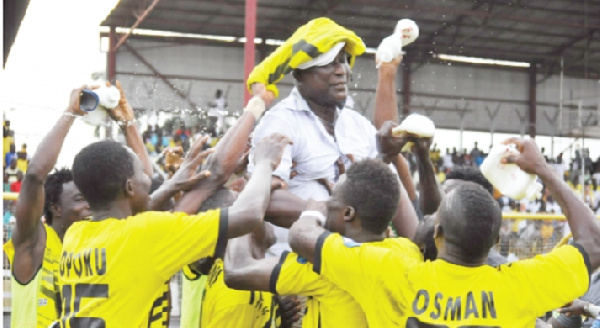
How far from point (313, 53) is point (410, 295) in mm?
1117

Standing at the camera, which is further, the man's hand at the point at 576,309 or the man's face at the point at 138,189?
the man's hand at the point at 576,309

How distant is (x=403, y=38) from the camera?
354 cm

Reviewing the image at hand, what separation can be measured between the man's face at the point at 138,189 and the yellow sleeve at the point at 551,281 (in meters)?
1.27

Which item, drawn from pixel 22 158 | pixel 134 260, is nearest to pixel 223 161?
pixel 134 260

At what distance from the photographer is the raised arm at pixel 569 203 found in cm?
269

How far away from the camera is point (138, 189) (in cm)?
292

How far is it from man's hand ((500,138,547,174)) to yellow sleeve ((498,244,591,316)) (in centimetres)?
29

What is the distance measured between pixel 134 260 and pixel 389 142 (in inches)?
42.5

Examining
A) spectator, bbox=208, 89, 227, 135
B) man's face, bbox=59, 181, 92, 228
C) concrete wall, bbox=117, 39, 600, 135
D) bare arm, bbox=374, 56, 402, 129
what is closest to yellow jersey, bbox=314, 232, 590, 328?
bare arm, bbox=374, 56, 402, 129

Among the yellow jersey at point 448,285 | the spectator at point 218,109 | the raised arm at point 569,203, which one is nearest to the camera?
the yellow jersey at point 448,285

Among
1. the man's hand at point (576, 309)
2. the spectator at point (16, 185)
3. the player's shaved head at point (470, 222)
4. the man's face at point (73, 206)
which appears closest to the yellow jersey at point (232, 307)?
the man's face at point (73, 206)

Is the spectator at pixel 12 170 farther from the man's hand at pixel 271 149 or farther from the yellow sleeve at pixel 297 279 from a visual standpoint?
the yellow sleeve at pixel 297 279

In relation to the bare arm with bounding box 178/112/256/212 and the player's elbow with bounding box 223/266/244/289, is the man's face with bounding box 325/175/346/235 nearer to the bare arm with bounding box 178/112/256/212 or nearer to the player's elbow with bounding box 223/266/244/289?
the player's elbow with bounding box 223/266/244/289

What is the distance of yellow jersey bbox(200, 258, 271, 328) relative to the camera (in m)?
3.38
